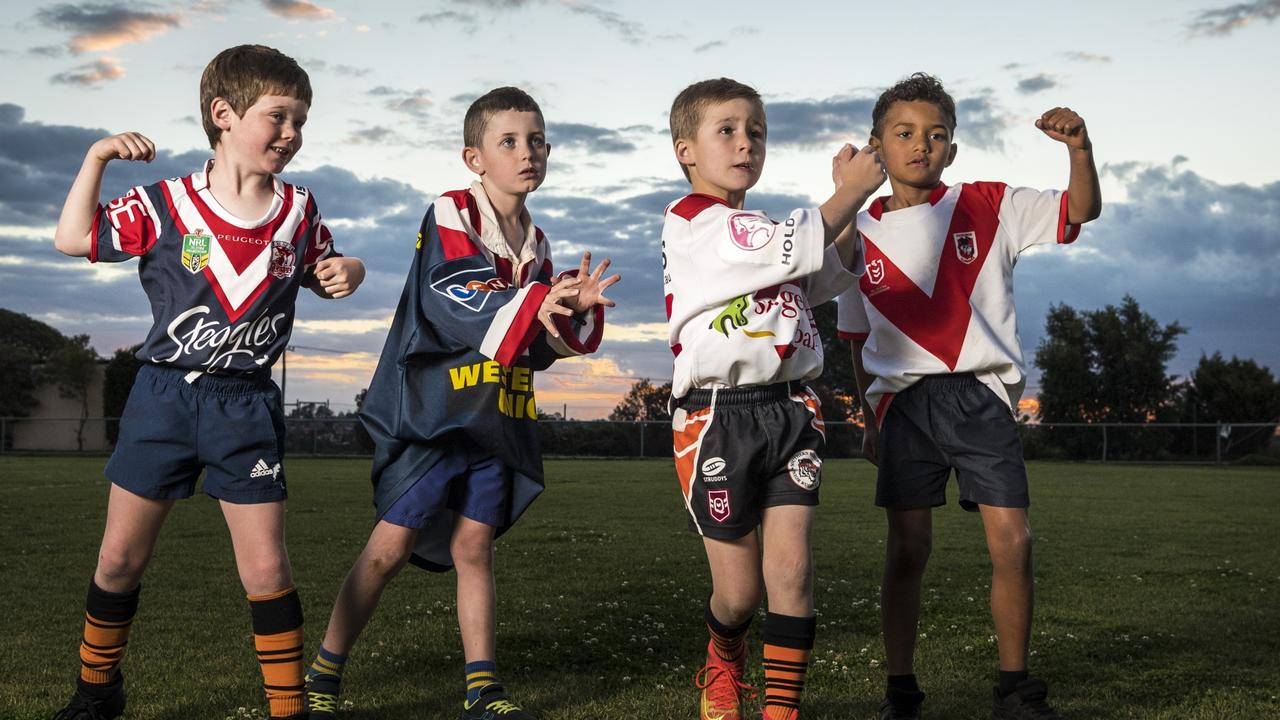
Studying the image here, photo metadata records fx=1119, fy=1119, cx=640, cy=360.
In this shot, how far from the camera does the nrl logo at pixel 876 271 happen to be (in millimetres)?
4219

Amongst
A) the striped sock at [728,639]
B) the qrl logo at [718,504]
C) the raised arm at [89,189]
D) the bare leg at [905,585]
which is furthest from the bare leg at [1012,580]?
the raised arm at [89,189]

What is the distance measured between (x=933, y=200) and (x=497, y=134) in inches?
65.4

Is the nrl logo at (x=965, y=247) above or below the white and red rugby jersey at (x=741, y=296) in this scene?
above

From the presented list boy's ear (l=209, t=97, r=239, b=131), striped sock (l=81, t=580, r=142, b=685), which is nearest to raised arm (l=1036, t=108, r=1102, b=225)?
boy's ear (l=209, t=97, r=239, b=131)

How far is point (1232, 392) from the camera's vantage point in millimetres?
53156

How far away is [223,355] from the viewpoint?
3.65 metres

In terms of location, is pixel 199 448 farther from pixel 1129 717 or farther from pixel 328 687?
pixel 1129 717

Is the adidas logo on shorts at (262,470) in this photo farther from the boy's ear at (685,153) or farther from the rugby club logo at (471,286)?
the boy's ear at (685,153)

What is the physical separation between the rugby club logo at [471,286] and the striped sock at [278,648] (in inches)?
44.7

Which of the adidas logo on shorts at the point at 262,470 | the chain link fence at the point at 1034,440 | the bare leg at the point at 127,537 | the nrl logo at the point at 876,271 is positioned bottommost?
the chain link fence at the point at 1034,440

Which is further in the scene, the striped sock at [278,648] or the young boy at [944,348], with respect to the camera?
the young boy at [944,348]

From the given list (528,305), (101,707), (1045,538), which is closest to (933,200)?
(528,305)

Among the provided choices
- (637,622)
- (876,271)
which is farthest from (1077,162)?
(637,622)

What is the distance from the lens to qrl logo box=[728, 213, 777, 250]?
3434mm
